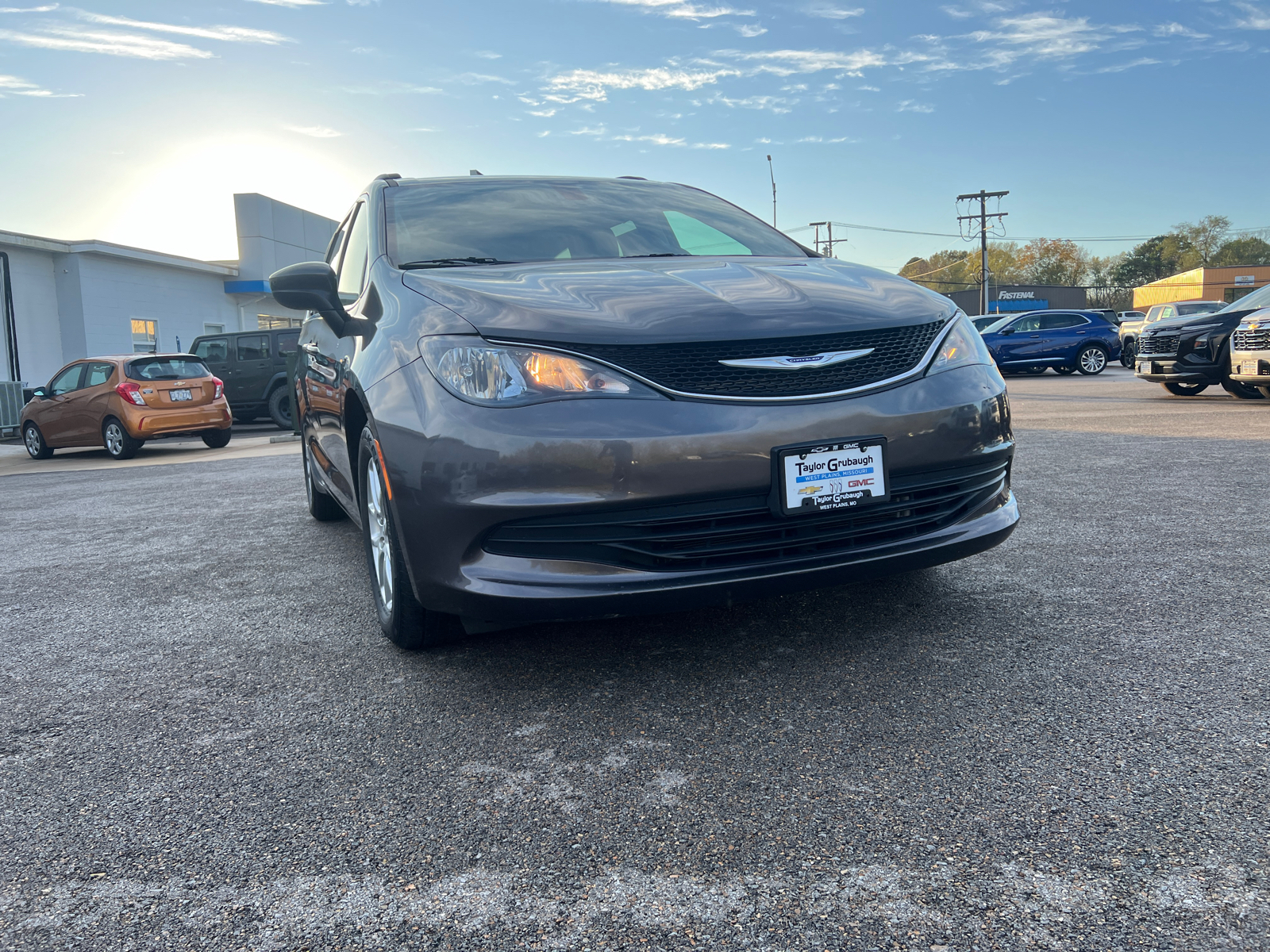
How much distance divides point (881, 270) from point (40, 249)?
22.3 metres

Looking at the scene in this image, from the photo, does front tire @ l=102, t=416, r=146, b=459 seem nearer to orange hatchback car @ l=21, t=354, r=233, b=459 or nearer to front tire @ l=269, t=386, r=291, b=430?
orange hatchback car @ l=21, t=354, r=233, b=459

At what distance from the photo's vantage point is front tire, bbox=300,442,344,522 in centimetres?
539

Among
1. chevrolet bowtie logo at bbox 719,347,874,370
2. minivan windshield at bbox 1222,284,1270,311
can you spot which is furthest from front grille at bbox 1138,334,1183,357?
chevrolet bowtie logo at bbox 719,347,874,370

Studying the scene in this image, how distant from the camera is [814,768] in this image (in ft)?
6.92

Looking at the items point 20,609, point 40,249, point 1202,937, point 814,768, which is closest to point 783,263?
point 814,768

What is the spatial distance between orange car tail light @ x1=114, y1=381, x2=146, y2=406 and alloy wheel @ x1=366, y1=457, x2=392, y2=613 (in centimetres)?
1090

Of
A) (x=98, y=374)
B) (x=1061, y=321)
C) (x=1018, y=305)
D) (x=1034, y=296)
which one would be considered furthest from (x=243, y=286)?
(x=1034, y=296)

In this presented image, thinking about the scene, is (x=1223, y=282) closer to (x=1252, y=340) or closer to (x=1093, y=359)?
(x=1093, y=359)

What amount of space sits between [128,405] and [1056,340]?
18961mm

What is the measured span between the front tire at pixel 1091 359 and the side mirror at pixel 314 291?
2185 cm

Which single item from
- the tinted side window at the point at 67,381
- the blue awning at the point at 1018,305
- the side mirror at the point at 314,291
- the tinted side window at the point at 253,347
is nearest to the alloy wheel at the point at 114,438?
the tinted side window at the point at 67,381

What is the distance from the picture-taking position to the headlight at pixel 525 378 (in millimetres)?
2430

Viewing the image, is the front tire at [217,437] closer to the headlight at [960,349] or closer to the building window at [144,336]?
the building window at [144,336]

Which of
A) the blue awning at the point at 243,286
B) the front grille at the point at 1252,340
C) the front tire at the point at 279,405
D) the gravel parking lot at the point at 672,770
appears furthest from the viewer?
the blue awning at the point at 243,286
